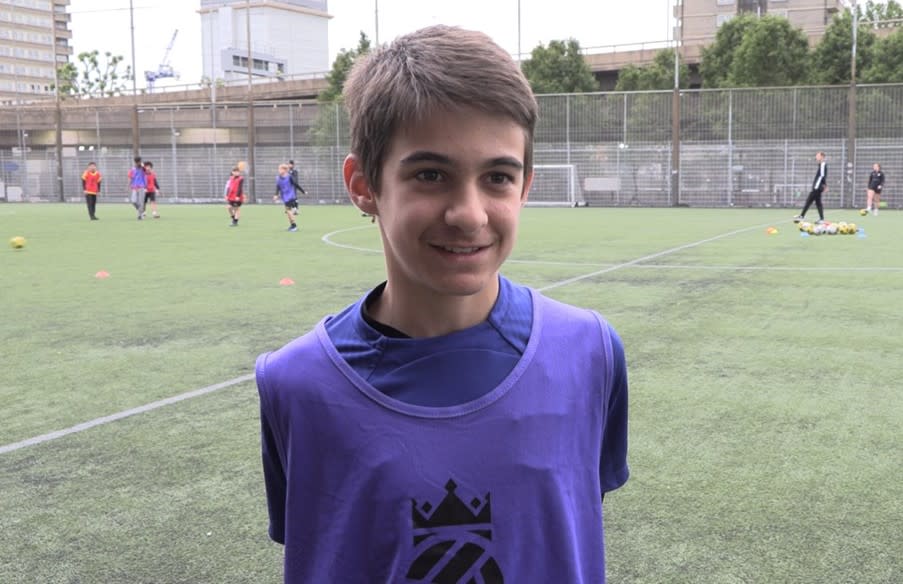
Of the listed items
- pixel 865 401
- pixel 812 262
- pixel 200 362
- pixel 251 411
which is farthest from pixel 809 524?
pixel 812 262

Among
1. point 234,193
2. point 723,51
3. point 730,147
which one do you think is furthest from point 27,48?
point 234,193

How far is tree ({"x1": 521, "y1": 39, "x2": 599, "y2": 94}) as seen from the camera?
53031 mm

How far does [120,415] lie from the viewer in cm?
557

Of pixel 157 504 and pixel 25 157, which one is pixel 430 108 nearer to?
pixel 157 504

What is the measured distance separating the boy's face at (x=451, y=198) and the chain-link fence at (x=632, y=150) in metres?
32.0

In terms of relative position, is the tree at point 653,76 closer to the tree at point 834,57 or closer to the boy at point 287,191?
the tree at point 834,57

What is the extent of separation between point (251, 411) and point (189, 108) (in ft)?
151

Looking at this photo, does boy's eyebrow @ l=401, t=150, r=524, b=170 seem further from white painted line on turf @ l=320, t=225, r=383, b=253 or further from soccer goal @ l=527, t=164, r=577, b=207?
soccer goal @ l=527, t=164, r=577, b=207

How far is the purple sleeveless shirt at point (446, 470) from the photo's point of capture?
1.55 metres

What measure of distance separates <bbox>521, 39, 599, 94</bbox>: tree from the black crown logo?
2072 inches

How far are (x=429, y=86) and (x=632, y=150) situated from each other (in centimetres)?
3882

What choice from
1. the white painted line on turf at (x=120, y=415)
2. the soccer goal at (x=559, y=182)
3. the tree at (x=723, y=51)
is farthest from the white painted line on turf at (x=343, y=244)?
the tree at (x=723, y=51)

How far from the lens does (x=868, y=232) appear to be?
838 inches

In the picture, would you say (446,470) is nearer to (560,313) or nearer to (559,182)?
(560,313)
